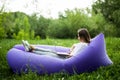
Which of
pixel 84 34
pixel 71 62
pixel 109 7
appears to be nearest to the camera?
pixel 71 62

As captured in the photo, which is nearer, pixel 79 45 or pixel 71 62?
pixel 71 62

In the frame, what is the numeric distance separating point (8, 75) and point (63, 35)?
25.3 m

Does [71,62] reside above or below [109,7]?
below

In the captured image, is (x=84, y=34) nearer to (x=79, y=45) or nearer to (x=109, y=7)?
(x=79, y=45)

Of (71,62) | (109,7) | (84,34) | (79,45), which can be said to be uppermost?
(109,7)

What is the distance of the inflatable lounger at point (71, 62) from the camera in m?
5.82

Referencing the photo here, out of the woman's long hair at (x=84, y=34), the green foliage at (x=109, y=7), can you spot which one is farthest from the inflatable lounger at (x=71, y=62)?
the green foliage at (x=109, y=7)

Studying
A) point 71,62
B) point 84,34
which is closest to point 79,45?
point 84,34

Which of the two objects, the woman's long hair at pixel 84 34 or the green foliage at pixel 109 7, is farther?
the green foliage at pixel 109 7

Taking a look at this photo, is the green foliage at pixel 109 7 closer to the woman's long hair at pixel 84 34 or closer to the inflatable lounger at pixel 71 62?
the woman's long hair at pixel 84 34

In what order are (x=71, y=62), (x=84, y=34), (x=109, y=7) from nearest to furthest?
1. (x=71, y=62)
2. (x=84, y=34)
3. (x=109, y=7)

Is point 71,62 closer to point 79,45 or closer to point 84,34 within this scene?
point 79,45

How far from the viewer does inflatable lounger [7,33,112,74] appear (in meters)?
5.82

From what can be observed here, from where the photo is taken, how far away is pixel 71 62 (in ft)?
19.1
